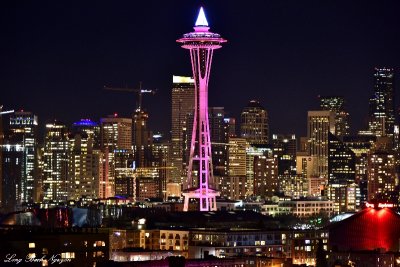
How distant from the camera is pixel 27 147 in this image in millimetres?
176250

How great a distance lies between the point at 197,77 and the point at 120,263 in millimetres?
52436

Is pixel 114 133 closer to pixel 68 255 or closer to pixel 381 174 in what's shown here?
pixel 381 174

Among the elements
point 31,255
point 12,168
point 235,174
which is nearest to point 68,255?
point 31,255

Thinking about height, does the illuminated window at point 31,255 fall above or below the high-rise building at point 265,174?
below

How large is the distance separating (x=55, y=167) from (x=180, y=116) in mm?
16013

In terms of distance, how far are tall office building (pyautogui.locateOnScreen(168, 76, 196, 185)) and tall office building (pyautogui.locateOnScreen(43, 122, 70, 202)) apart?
A: 11.8 metres

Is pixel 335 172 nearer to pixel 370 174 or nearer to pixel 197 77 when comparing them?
pixel 370 174

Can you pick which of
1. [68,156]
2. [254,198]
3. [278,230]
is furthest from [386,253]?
[68,156]

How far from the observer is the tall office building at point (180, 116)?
592 feet

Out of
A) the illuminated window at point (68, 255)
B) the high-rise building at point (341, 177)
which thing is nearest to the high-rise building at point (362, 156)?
the high-rise building at point (341, 177)

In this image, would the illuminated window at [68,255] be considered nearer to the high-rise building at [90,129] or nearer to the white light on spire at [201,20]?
the white light on spire at [201,20]

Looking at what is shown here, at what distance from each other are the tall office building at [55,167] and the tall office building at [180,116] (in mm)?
11818

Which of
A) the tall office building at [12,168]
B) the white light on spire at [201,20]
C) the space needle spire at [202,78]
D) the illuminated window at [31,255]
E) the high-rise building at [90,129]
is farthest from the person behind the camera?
the high-rise building at [90,129]

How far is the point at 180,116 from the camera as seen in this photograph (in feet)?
604
